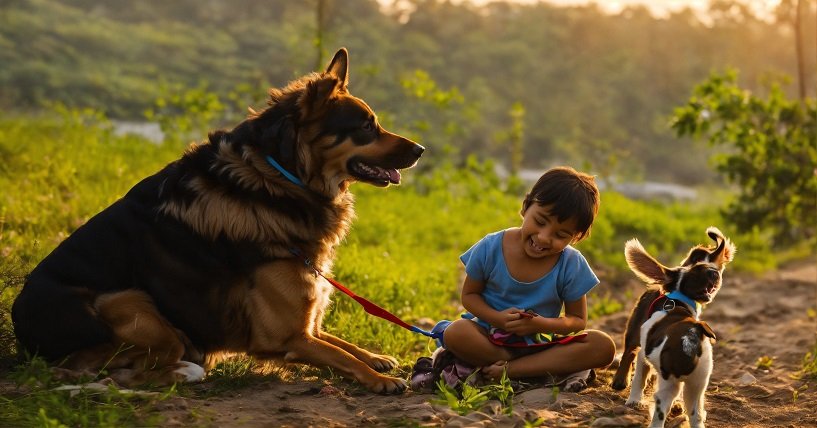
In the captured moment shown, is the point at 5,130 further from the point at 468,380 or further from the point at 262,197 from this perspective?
the point at 468,380

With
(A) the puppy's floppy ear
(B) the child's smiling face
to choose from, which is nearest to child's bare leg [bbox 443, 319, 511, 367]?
(B) the child's smiling face

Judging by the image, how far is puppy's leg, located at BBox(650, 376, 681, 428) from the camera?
3.40 metres

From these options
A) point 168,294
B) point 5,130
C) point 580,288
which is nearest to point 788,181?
point 580,288

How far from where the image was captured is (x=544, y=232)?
404 centimetres

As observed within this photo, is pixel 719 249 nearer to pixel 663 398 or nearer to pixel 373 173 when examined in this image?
pixel 663 398

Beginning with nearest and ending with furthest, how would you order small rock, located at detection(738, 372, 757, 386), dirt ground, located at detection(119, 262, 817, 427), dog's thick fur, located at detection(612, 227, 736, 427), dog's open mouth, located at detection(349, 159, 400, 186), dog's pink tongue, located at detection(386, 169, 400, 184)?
dog's thick fur, located at detection(612, 227, 736, 427) → dirt ground, located at detection(119, 262, 817, 427) → dog's open mouth, located at detection(349, 159, 400, 186) → dog's pink tongue, located at detection(386, 169, 400, 184) → small rock, located at detection(738, 372, 757, 386)

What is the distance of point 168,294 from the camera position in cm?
421

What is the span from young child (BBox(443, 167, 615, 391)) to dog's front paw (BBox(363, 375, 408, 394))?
0.35 meters

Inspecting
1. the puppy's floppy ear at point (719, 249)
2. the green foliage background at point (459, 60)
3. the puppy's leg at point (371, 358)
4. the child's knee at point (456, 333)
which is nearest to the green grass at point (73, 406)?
the puppy's leg at point (371, 358)

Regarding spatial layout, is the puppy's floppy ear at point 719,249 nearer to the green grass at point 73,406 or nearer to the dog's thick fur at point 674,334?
the dog's thick fur at point 674,334

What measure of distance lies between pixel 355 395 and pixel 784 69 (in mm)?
24905

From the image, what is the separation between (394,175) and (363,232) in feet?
12.8

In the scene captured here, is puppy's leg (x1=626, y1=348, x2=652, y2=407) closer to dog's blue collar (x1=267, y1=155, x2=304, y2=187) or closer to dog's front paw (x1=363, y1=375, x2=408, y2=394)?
dog's front paw (x1=363, y1=375, x2=408, y2=394)

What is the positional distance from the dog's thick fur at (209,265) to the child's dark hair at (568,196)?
3.65 feet
